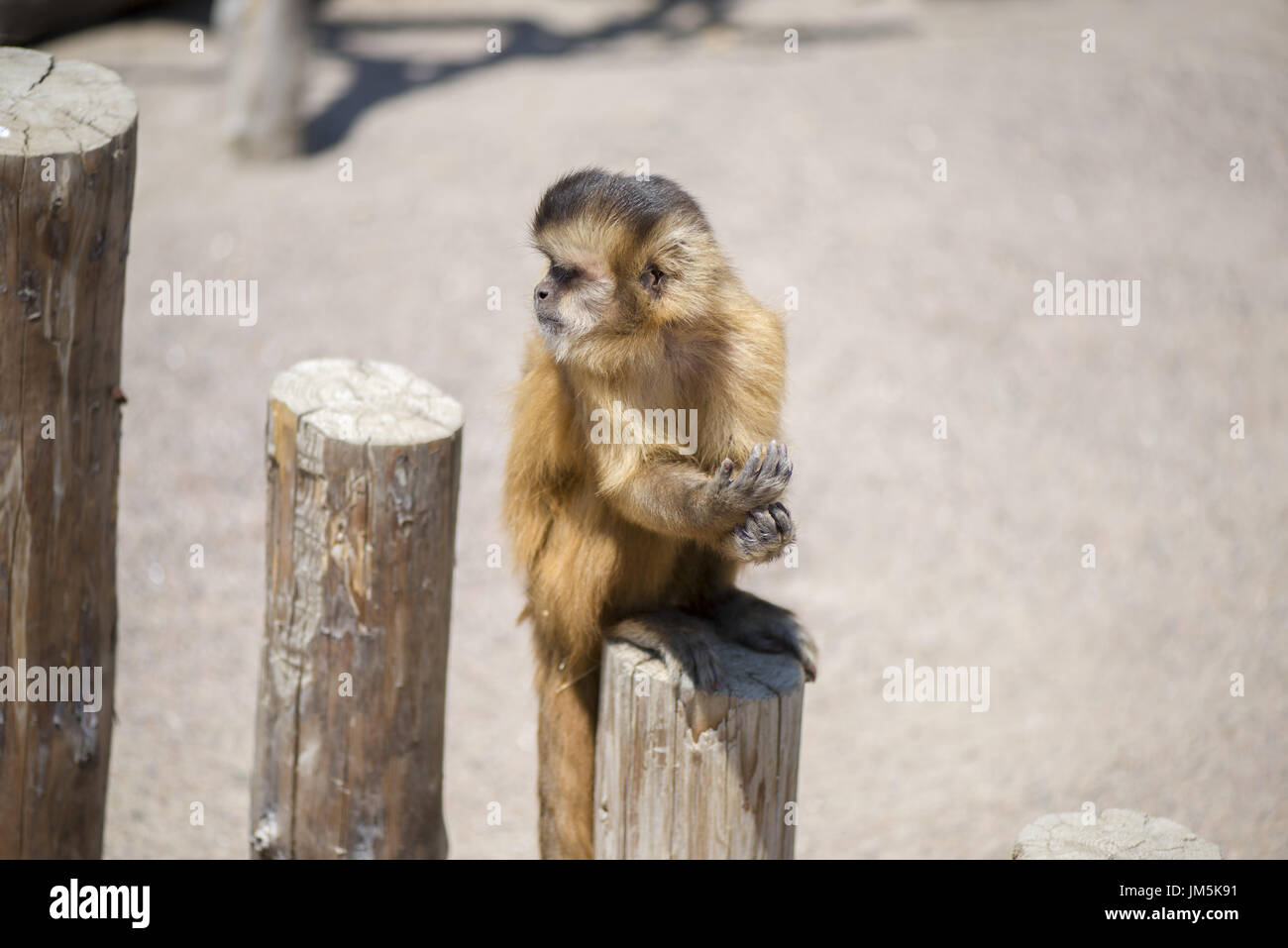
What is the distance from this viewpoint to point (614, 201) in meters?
3.45

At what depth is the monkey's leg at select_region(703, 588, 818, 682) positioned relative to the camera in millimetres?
3953

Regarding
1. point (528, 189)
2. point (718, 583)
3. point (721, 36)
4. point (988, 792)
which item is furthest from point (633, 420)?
point (721, 36)

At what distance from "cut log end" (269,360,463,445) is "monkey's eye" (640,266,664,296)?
82 cm

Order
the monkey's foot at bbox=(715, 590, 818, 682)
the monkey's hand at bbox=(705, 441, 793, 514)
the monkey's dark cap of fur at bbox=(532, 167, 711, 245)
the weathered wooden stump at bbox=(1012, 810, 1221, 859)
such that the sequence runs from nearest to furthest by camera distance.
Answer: the weathered wooden stump at bbox=(1012, 810, 1221, 859)
the monkey's hand at bbox=(705, 441, 793, 514)
the monkey's dark cap of fur at bbox=(532, 167, 711, 245)
the monkey's foot at bbox=(715, 590, 818, 682)

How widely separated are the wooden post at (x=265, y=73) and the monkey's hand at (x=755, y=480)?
905cm

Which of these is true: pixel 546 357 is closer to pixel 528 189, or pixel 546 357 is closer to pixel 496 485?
pixel 496 485

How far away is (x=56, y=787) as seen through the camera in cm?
399
